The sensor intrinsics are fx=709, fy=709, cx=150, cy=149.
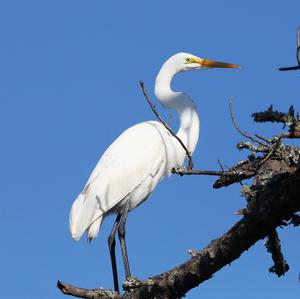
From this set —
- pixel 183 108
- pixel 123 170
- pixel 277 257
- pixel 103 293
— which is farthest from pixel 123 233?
pixel 277 257

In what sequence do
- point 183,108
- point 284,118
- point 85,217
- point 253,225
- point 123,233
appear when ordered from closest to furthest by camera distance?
point 284,118, point 253,225, point 85,217, point 123,233, point 183,108

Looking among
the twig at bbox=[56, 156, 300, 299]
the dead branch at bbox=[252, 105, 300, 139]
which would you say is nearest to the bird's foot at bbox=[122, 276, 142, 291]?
the twig at bbox=[56, 156, 300, 299]

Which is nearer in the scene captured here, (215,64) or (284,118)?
(284,118)

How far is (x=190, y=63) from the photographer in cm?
886

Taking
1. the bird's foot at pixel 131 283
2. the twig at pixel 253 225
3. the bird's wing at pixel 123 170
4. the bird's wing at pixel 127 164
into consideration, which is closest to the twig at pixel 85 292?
the bird's foot at pixel 131 283

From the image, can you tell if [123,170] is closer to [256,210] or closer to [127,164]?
[127,164]

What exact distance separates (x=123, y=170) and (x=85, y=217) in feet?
2.70

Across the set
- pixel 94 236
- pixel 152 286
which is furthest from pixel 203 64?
pixel 152 286

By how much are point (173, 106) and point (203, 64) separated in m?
0.80

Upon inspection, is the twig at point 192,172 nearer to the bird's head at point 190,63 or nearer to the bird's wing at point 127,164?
the bird's wing at point 127,164

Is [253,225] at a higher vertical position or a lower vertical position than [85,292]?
lower

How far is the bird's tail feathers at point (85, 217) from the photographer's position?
7.59 meters

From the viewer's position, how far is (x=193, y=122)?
27.3ft

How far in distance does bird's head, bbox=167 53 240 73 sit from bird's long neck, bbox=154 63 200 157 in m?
0.23
